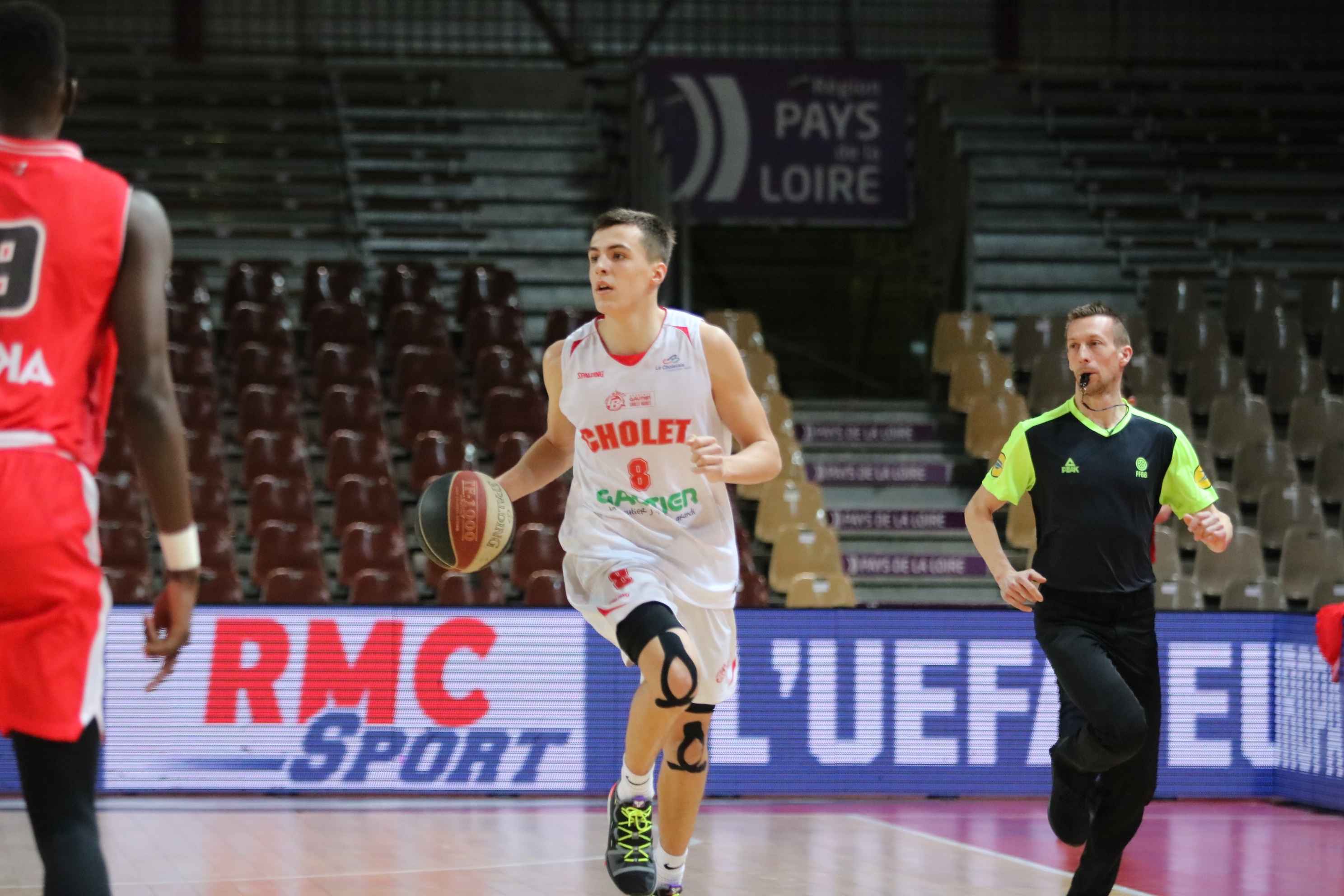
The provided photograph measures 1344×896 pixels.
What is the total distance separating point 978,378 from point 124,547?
6.34 m

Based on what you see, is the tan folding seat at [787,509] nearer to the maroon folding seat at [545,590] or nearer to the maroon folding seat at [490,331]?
the maroon folding seat at [545,590]

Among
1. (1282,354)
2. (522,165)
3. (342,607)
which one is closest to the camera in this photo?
(342,607)

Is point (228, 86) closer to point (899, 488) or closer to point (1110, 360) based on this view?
point (899, 488)

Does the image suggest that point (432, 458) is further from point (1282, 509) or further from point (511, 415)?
point (1282, 509)

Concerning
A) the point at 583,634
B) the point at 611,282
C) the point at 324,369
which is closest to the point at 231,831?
the point at 583,634

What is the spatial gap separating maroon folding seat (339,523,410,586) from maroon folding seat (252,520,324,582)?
0.17 m

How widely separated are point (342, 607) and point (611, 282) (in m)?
4.05

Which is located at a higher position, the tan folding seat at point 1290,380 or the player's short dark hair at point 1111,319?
the player's short dark hair at point 1111,319

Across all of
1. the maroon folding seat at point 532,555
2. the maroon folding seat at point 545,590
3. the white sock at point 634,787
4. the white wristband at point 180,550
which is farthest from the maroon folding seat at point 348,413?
the white wristband at point 180,550

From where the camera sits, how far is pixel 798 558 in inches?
431

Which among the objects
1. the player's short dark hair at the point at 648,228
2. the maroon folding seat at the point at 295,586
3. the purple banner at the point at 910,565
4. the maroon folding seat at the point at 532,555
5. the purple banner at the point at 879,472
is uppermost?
the player's short dark hair at the point at 648,228

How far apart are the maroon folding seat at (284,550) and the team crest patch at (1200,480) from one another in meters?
6.44

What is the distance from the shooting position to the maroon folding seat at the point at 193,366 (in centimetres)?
1173

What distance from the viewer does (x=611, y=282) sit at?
4.93m
